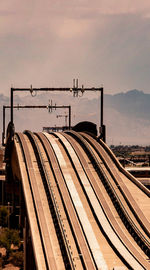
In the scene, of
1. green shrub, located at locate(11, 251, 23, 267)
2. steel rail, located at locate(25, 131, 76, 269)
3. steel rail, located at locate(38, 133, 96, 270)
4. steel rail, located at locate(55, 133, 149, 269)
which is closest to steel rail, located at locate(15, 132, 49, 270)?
steel rail, located at locate(25, 131, 76, 269)

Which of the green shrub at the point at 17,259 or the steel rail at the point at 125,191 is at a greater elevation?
the steel rail at the point at 125,191

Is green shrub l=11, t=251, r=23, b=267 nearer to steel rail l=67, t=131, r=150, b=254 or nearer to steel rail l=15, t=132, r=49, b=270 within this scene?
steel rail l=15, t=132, r=49, b=270

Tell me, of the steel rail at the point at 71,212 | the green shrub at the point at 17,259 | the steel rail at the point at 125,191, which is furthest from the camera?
the green shrub at the point at 17,259

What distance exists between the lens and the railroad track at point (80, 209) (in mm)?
31969

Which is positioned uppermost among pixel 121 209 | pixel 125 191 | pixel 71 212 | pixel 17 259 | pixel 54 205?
pixel 125 191

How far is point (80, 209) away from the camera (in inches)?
1533

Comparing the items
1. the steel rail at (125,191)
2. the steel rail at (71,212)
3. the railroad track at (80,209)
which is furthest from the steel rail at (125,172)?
the steel rail at (71,212)

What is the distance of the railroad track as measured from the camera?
32.0 metres

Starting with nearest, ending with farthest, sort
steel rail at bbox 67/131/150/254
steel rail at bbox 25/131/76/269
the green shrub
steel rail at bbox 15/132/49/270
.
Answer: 1. steel rail at bbox 15/132/49/270
2. steel rail at bbox 25/131/76/269
3. steel rail at bbox 67/131/150/254
4. the green shrub

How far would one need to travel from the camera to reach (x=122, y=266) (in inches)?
1206

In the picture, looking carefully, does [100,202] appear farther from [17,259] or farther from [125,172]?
[17,259]

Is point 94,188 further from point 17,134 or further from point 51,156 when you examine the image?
Answer: point 17,134

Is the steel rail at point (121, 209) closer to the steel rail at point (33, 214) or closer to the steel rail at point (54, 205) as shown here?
the steel rail at point (54, 205)

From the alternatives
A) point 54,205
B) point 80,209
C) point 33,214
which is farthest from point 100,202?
point 33,214
